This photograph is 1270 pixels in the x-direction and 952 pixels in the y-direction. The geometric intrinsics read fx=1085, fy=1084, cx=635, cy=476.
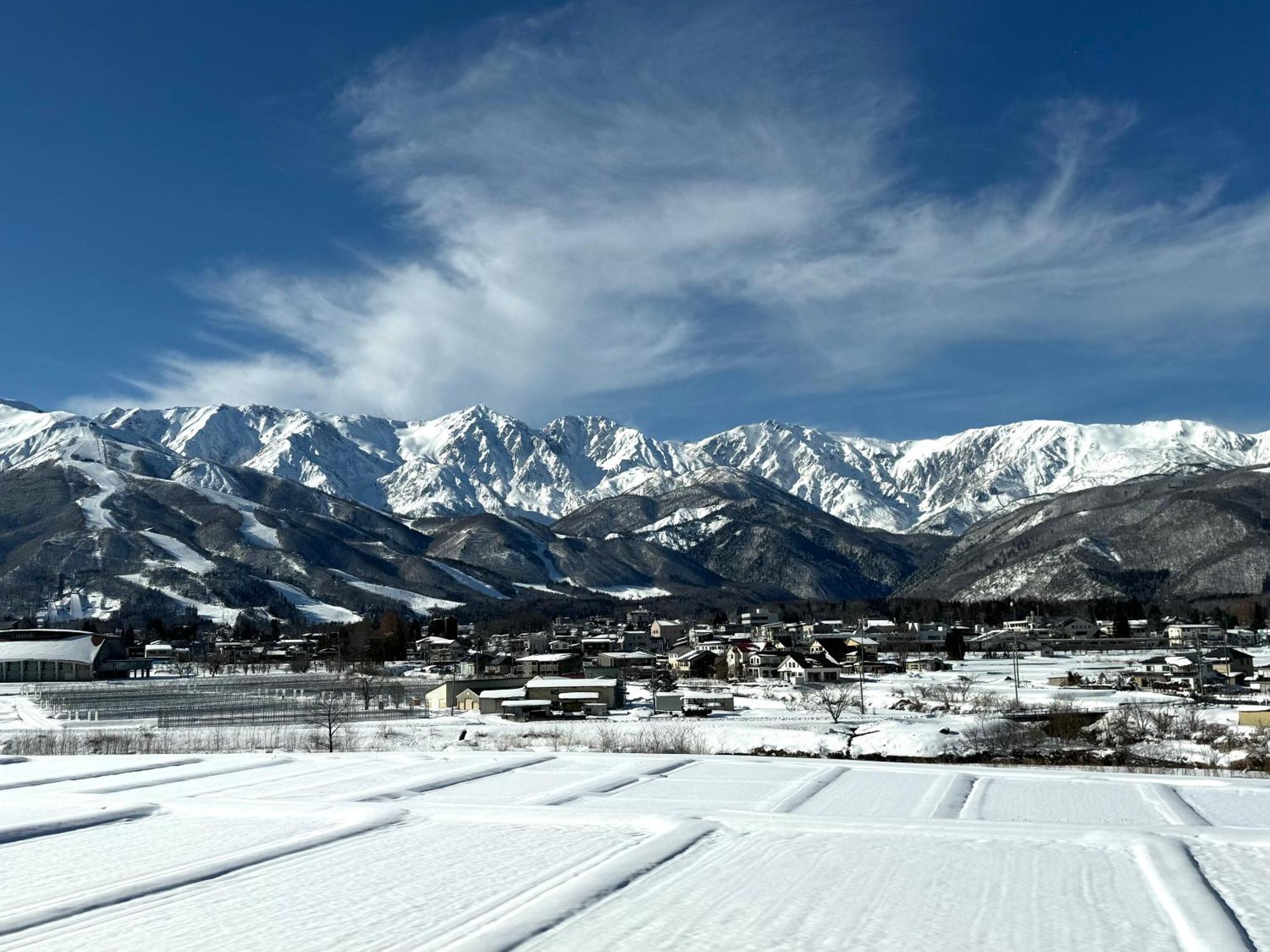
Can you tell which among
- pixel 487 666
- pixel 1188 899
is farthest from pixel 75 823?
pixel 487 666

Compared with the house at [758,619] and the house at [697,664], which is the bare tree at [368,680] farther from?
the house at [758,619]

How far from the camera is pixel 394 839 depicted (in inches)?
694

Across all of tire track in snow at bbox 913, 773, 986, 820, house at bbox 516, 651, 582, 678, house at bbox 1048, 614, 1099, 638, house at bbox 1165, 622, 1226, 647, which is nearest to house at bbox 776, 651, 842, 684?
house at bbox 516, 651, 582, 678

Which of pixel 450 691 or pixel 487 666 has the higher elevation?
pixel 450 691

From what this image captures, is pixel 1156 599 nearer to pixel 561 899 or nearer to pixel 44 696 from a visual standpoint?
pixel 44 696

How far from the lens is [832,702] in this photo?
2199 inches

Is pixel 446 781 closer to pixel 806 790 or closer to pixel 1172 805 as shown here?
pixel 806 790

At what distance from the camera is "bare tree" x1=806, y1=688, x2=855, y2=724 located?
5018cm

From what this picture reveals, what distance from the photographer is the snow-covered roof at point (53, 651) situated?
310ft

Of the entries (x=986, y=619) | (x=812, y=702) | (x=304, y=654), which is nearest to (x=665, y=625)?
(x=986, y=619)

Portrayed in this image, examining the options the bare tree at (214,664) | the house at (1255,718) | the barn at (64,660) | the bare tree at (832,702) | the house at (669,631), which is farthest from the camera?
the house at (669,631)

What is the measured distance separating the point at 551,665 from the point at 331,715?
127ft

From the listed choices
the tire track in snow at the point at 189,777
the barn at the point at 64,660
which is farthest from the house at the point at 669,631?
the tire track in snow at the point at 189,777

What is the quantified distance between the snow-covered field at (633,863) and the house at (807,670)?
171 feet
